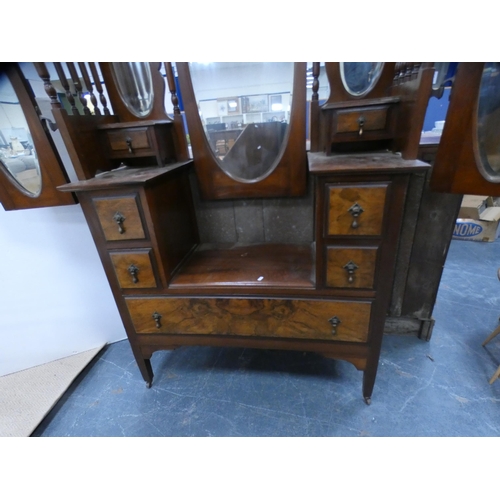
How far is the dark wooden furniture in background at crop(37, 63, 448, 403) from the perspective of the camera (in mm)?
897

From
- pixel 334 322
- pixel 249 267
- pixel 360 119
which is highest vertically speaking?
pixel 360 119

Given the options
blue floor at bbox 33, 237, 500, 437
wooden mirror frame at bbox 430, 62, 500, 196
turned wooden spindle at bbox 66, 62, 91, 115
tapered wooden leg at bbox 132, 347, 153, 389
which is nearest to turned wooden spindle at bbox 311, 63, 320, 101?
wooden mirror frame at bbox 430, 62, 500, 196

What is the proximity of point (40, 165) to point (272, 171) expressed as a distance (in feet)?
3.33

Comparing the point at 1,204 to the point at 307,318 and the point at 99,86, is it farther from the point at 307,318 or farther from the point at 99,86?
the point at 307,318

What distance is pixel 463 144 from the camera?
0.87 metres

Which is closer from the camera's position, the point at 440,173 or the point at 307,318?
the point at 440,173

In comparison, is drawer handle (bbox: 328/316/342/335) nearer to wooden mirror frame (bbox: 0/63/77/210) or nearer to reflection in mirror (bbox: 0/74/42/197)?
wooden mirror frame (bbox: 0/63/77/210)

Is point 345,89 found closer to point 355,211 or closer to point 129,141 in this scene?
point 355,211

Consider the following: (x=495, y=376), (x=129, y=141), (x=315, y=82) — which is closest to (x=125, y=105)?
(x=129, y=141)

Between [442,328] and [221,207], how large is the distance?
1.55 m

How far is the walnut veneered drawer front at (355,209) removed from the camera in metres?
0.86

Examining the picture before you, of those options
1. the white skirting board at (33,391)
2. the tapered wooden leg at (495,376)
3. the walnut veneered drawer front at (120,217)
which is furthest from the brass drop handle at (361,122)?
the white skirting board at (33,391)

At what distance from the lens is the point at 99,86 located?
116 centimetres

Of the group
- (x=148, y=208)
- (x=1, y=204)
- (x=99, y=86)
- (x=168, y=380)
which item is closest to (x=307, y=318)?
(x=148, y=208)
